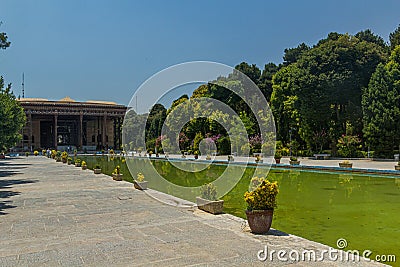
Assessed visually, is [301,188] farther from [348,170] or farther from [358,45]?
[358,45]

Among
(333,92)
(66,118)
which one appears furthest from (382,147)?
(66,118)

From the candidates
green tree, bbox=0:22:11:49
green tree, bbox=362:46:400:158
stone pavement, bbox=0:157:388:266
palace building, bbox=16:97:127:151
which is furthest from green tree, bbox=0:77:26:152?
green tree, bbox=362:46:400:158

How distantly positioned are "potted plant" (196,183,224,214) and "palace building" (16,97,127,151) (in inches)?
2101

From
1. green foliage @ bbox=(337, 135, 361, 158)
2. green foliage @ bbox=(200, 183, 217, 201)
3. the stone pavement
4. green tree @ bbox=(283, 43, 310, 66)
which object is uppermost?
green tree @ bbox=(283, 43, 310, 66)

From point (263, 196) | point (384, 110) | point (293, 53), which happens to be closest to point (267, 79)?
point (293, 53)

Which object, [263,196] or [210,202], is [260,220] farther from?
[210,202]

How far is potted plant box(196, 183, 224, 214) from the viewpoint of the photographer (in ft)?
26.6

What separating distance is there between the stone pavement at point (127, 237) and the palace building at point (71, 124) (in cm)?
5140

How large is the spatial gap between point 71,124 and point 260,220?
66151 mm

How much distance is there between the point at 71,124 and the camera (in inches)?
2680

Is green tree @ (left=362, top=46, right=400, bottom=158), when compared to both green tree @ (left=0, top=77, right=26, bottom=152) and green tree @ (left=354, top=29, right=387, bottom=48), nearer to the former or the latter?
green tree @ (left=354, top=29, right=387, bottom=48)

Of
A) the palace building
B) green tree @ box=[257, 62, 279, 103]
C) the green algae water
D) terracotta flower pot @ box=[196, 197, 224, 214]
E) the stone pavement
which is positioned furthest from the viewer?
the palace building

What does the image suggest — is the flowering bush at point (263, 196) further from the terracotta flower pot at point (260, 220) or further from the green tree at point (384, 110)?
the green tree at point (384, 110)

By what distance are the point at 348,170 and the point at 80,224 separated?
635 inches
